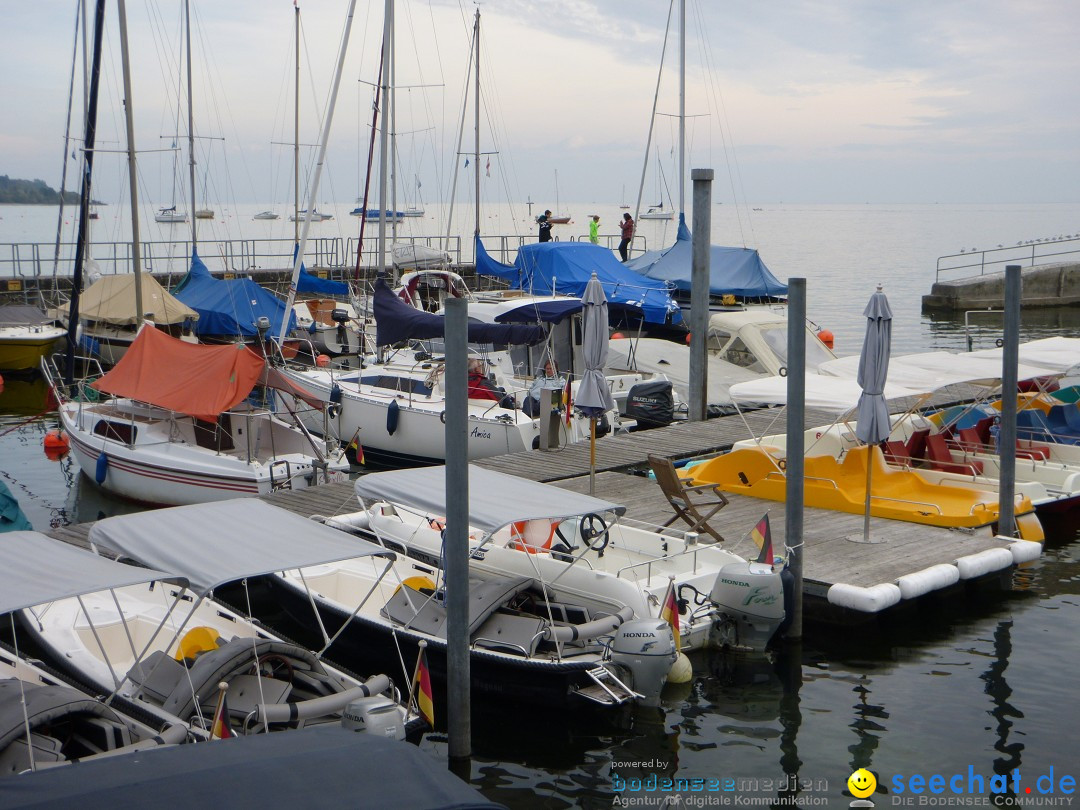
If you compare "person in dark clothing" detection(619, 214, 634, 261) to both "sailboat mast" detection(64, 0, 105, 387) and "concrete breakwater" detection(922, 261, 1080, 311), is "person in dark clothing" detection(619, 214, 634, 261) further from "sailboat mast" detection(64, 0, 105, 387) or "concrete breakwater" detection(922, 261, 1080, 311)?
"sailboat mast" detection(64, 0, 105, 387)

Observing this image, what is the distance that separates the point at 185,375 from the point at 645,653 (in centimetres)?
970

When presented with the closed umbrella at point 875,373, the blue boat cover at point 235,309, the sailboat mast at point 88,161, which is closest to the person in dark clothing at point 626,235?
the blue boat cover at point 235,309

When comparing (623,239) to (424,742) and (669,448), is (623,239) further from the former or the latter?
(424,742)

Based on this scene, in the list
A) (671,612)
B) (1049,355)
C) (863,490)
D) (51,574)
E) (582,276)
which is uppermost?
(582,276)

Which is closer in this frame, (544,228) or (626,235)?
(544,228)

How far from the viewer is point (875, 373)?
11586mm

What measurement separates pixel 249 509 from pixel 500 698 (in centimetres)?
269

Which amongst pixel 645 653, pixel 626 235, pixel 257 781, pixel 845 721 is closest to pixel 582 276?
pixel 626 235

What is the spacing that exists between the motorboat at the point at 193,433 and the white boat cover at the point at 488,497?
5.69 m

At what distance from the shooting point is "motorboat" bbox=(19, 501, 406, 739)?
24.6 ft

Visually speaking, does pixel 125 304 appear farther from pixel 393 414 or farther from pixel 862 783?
pixel 862 783

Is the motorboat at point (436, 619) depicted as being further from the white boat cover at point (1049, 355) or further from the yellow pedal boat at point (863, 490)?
the white boat cover at point (1049, 355)

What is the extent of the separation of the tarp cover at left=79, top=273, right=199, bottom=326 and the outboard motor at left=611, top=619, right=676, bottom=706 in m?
20.6

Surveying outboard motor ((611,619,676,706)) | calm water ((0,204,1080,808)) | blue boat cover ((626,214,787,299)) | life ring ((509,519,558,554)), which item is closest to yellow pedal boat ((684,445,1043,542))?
calm water ((0,204,1080,808))
